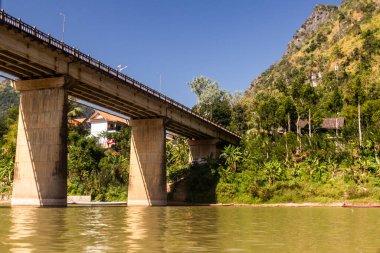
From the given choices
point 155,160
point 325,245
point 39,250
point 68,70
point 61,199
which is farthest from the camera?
point 155,160

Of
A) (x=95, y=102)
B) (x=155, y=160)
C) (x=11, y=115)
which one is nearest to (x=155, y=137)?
(x=155, y=160)

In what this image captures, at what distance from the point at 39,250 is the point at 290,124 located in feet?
270

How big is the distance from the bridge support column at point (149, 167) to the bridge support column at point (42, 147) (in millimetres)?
21259

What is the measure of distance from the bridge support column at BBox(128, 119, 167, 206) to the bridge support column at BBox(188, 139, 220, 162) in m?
25.2

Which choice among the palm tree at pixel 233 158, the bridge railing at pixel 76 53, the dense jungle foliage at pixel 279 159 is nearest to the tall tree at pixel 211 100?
the dense jungle foliage at pixel 279 159

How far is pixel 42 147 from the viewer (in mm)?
39375

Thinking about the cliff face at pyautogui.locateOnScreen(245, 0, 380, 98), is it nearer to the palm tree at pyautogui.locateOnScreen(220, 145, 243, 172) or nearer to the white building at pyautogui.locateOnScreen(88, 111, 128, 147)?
the palm tree at pyautogui.locateOnScreen(220, 145, 243, 172)

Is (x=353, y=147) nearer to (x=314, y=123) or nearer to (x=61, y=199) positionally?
(x=314, y=123)

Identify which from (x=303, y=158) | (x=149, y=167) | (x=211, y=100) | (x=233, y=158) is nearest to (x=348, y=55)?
(x=211, y=100)

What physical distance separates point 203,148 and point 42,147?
49.9m

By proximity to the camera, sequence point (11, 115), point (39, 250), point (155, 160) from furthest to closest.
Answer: point (11, 115) → point (155, 160) → point (39, 250)

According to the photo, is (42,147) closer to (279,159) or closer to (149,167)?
(149,167)

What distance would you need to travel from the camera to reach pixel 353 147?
66375mm

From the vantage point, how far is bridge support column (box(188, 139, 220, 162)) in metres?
85.1
